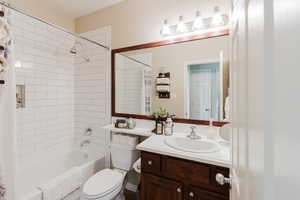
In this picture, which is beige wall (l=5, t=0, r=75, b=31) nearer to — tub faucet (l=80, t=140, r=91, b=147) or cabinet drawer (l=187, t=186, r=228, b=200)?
tub faucet (l=80, t=140, r=91, b=147)

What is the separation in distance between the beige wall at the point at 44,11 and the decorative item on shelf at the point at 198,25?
169cm

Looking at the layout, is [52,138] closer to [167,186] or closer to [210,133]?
[167,186]

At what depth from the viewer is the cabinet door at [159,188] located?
1219 mm

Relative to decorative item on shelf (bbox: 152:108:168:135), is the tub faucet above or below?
below

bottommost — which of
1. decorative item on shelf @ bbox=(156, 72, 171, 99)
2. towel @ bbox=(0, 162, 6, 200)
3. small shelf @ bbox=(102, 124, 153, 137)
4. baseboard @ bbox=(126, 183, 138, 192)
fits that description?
baseboard @ bbox=(126, 183, 138, 192)

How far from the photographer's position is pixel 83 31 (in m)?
2.49

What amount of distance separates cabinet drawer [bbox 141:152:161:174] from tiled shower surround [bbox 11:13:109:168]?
1.08 meters

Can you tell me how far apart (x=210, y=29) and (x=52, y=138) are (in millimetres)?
2532

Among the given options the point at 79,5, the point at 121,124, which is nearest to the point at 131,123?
the point at 121,124

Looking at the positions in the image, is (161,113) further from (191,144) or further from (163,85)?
(191,144)

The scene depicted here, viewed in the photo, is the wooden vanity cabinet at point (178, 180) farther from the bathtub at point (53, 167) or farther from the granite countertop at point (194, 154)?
Result: the bathtub at point (53, 167)

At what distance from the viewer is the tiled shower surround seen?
1.88 m

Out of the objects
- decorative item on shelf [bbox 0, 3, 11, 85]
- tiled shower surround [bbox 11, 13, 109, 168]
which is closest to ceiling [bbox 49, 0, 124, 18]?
tiled shower surround [bbox 11, 13, 109, 168]

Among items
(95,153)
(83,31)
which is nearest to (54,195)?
(95,153)
